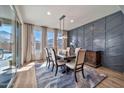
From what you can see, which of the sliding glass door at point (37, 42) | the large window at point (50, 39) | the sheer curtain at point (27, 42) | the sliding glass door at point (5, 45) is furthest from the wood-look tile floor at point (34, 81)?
the large window at point (50, 39)

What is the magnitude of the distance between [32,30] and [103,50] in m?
4.58

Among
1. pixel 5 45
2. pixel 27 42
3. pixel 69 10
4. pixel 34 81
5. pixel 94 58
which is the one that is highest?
pixel 69 10

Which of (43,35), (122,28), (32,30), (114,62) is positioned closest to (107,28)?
(122,28)

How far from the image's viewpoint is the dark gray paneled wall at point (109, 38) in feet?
11.8

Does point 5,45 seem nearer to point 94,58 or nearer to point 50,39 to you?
point 94,58

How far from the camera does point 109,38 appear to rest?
4043 mm

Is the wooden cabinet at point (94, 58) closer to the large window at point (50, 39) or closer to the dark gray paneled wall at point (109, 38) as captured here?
the dark gray paneled wall at point (109, 38)

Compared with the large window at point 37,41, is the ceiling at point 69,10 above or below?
above

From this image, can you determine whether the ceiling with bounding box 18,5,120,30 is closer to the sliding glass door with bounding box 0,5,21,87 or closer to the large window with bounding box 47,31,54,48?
the sliding glass door with bounding box 0,5,21,87

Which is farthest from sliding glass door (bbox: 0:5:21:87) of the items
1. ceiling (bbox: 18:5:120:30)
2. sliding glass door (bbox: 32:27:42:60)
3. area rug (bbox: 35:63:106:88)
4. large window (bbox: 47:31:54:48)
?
large window (bbox: 47:31:54:48)

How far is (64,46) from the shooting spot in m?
7.40

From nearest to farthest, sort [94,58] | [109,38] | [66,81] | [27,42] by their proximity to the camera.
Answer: [66,81] < [109,38] < [94,58] < [27,42]

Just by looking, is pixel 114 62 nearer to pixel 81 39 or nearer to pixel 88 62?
pixel 88 62

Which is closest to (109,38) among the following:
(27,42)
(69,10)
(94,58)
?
(94,58)
